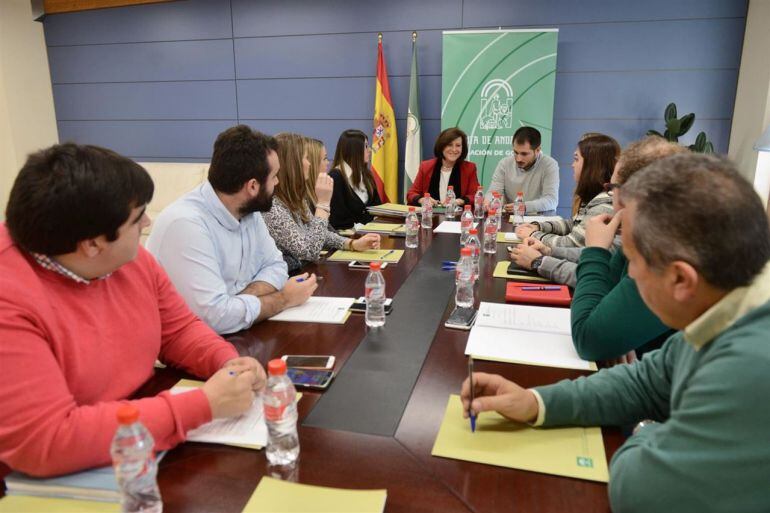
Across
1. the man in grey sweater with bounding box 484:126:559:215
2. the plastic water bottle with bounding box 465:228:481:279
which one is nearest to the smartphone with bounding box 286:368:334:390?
the plastic water bottle with bounding box 465:228:481:279

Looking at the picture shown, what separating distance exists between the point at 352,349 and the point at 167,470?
62 cm

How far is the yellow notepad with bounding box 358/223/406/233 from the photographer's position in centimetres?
318

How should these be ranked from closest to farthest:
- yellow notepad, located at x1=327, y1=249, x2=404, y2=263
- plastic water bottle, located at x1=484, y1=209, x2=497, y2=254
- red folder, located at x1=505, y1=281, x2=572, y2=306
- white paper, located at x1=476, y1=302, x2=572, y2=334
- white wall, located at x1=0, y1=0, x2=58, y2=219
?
white paper, located at x1=476, y1=302, x2=572, y2=334, red folder, located at x1=505, y1=281, x2=572, y2=306, yellow notepad, located at x1=327, y1=249, x2=404, y2=263, plastic water bottle, located at x1=484, y1=209, x2=497, y2=254, white wall, located at x1=0, y1=0, x2=58, y2=219

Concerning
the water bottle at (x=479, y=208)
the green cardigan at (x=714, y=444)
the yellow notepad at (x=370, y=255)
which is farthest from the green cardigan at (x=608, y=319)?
the water bottle at (x=479, y=208)

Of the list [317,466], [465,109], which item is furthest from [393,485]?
[465,109]

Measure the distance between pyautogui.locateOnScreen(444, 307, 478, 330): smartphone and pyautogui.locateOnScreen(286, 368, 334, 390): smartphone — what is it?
0.47 meters

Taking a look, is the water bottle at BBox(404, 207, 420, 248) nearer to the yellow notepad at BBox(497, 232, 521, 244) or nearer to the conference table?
the yellow notepad at BBox(497, 232, 521, 244)

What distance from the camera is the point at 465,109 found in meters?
4.86

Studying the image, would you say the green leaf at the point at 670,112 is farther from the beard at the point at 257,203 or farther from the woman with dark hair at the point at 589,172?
the beard at the point at 257,203

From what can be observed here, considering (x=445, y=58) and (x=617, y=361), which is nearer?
(x=617, y=361)

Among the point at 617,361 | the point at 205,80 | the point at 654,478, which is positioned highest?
the point at 205,80

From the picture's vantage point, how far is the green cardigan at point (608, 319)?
1271mm

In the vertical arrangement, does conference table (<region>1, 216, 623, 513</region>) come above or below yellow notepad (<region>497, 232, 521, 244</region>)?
above

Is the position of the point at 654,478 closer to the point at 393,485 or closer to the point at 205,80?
the point at 393,485
